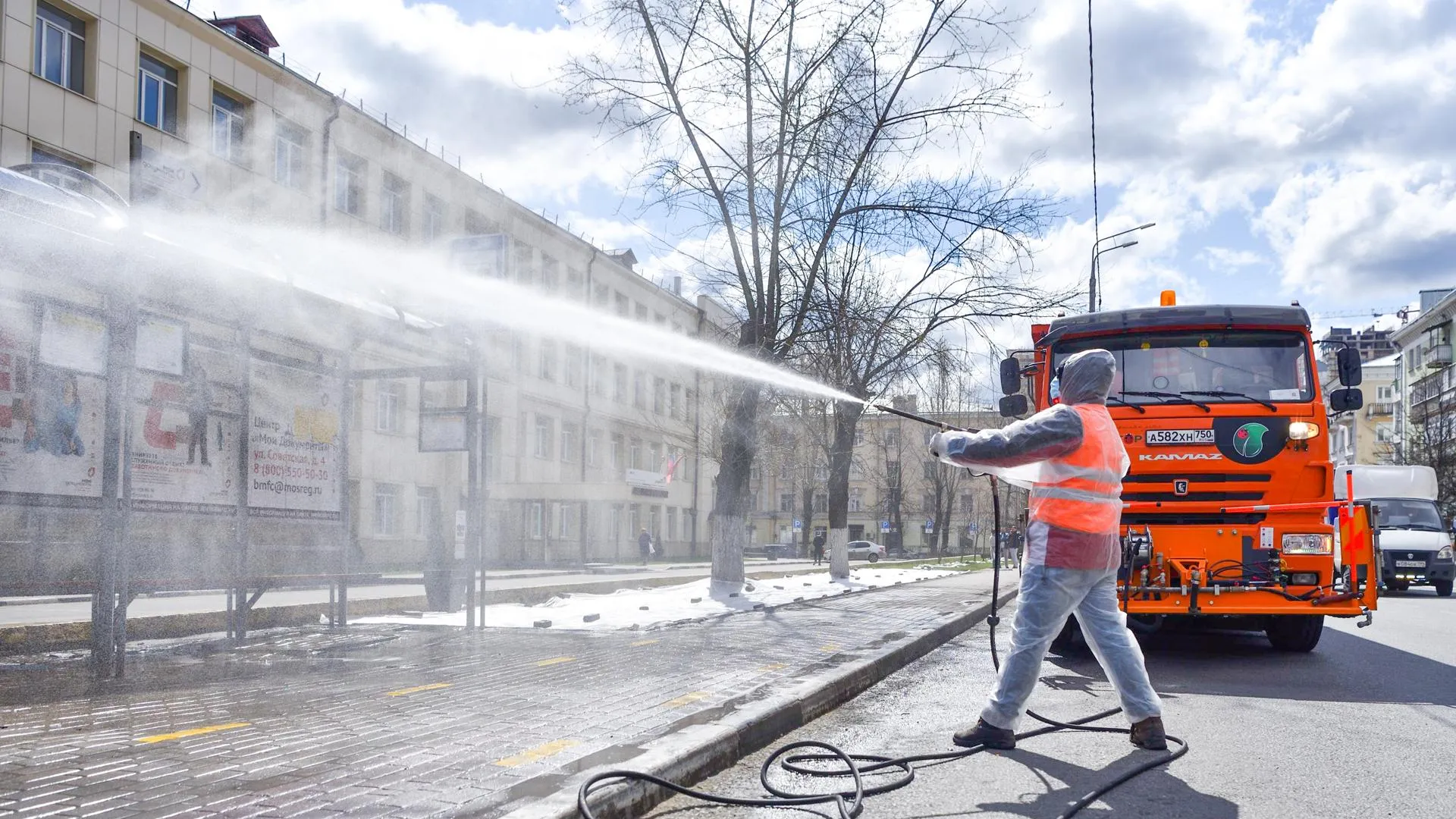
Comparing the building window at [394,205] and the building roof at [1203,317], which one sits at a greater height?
the building window at [394,205]

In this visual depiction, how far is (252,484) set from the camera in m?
9.27

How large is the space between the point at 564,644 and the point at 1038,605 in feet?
16.8

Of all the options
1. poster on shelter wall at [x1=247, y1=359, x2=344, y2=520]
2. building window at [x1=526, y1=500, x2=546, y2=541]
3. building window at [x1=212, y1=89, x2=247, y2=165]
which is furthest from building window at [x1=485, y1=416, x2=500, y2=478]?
poster on shelter wall at [x1=247, y1=359, x2=344, y2=520]

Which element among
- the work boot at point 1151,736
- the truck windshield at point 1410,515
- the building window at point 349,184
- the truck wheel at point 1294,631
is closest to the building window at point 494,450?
the building window at point 349,184

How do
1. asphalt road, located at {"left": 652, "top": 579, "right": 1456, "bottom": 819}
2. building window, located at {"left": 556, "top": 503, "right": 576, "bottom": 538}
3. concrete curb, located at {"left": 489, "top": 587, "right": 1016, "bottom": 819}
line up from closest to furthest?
concrete curb, located at {"left": 489, "top": 587, "right": 1016, "bottom": 819} → asphalt road, located at {"left": 652, "top": 579, "right": 1456, "bottom": 819} → building window, located at {"left": 556, "top": 503, "right": 576, "bottom": 538}

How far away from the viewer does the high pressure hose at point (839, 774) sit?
4109 millimetres

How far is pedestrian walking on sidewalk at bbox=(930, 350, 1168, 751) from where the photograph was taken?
5.20 m

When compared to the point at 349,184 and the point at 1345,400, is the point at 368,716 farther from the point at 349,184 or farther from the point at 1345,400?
the point at 349,184

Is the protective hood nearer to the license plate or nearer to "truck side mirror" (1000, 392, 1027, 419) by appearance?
the license plate

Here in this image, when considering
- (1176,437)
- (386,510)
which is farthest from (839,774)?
(386,510)

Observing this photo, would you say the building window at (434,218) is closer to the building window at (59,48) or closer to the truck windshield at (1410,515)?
the building window at (59,48)

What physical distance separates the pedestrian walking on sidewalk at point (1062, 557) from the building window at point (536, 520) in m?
34.3

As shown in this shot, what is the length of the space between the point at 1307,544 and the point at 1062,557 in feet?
13.3

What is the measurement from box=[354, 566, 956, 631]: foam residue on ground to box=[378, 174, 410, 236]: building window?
15.6 metres
